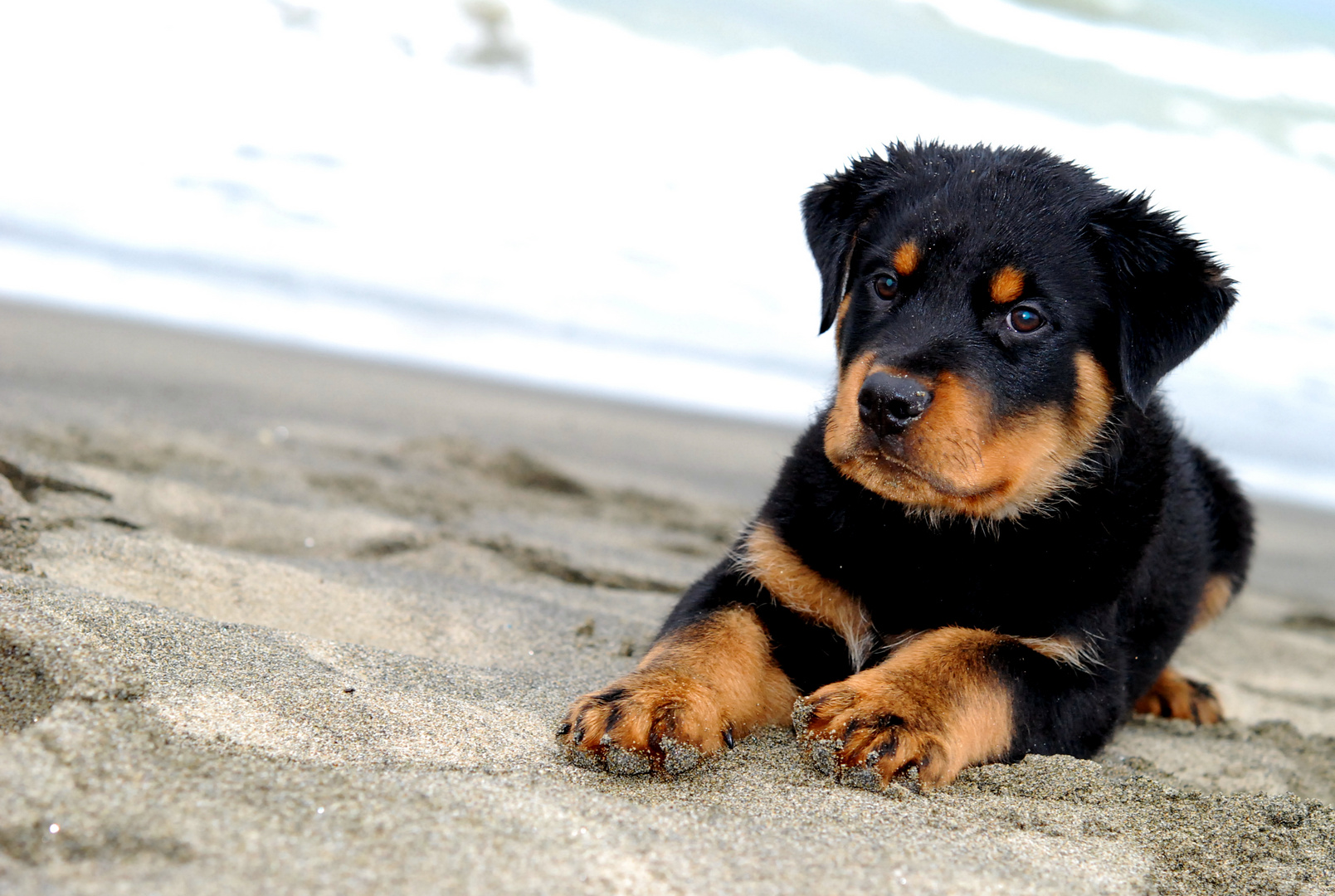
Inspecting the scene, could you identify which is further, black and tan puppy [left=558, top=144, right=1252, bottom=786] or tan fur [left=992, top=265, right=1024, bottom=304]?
tan fur [left=992, top=265, right=1024, bottom=304]

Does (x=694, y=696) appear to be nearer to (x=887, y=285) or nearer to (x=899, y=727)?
(x=899, y=727)

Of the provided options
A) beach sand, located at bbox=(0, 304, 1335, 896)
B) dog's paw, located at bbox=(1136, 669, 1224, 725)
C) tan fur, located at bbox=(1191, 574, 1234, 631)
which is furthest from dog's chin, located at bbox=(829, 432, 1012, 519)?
tan fur, located at bbox=(1191, 574, 1234, 631)

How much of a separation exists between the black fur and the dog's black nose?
0.34ft

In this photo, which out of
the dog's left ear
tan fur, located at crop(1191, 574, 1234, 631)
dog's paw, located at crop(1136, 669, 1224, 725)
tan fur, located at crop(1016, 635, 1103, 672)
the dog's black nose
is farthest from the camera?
tan fur, located at crop(1191, 574, 1234, 631)

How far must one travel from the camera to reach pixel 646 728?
7.01ft

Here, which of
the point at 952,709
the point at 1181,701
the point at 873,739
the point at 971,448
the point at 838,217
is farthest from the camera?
the point at 1181,701

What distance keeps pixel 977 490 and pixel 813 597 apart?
1.68 ft

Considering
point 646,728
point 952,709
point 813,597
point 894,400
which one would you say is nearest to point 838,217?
point 894,400

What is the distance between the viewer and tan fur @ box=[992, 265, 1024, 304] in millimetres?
2721

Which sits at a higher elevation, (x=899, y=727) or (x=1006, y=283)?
(x=1006, y=283)

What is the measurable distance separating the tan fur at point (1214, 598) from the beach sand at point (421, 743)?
1.25 ft

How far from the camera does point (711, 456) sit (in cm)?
1039

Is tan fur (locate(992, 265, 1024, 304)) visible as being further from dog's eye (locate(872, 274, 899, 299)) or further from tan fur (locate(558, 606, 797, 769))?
tan fur (locate(558, 606, 797, 769))

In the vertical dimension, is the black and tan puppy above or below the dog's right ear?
below
